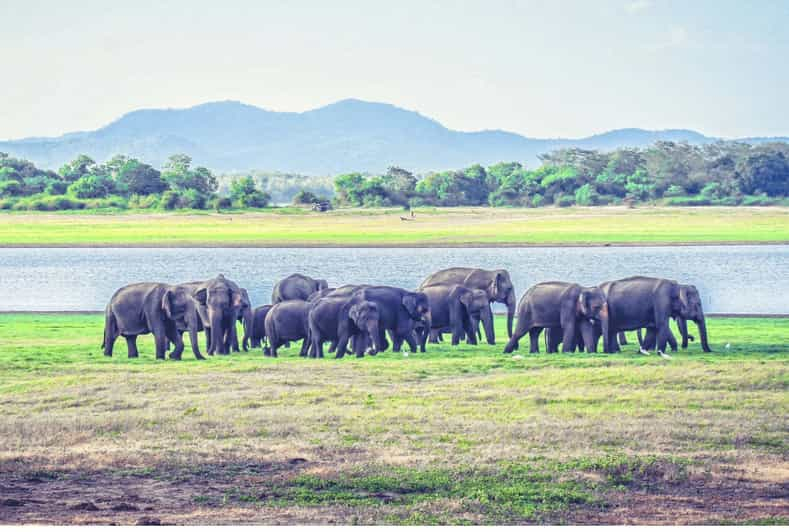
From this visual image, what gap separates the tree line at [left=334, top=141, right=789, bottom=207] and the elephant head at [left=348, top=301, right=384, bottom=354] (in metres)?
43.8

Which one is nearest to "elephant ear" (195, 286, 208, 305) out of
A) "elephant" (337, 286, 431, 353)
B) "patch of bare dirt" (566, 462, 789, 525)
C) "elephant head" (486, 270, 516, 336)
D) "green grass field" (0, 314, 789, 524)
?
"green grass field" (0, 314, 789, 524)

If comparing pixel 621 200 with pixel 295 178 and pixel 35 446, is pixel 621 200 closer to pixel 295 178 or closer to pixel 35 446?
pixel 295 178

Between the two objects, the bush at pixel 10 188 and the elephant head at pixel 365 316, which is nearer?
the elephant head at pixel 365 316

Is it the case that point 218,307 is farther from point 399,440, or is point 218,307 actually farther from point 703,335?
point 399,440

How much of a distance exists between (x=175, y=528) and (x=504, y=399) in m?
6.04

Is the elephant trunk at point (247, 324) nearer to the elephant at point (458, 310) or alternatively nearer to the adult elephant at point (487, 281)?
the elephant at point (458, 310)

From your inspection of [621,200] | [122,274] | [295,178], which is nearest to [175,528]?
[122,274]

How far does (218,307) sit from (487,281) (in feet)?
18.5

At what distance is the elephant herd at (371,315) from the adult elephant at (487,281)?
293cm

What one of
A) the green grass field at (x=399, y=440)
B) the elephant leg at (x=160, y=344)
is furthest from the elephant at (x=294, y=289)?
the green grass field at (x=399, y=440)

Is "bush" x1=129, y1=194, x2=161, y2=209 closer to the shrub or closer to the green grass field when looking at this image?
the shrub

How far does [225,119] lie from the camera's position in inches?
5305

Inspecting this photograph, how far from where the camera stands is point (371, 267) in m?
47.7

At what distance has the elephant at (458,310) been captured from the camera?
72.6ft
